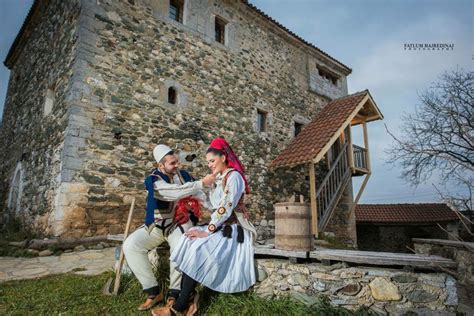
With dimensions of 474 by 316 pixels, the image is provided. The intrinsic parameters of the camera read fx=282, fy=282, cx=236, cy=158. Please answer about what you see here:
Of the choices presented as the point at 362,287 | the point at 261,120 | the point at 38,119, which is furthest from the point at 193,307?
the point at 38,119

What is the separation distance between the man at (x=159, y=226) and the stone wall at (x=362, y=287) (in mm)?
970

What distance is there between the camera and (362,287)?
8.71 feet

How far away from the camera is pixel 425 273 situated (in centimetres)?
253

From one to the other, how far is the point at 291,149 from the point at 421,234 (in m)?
9.98

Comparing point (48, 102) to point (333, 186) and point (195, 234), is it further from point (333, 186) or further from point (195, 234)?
point (333, 186)

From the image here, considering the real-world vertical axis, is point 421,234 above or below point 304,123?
below

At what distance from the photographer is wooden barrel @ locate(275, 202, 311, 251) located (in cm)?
309

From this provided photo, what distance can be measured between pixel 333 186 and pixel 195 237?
6.73 m

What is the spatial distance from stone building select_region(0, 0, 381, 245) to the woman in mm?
3559

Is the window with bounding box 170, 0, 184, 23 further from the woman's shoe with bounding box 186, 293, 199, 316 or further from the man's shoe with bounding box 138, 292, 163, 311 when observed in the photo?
the woman's shoe with bounding box 186, 293, 199, 316

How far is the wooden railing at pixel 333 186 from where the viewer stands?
25.1 feet

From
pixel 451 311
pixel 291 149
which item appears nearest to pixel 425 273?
pixel 451 311

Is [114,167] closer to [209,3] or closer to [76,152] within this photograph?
[76,152]

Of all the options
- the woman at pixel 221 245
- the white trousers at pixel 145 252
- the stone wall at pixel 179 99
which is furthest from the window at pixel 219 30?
the white trousers at pixel 145 252
